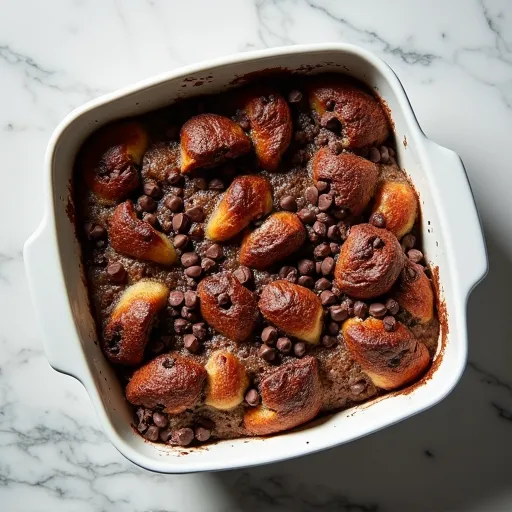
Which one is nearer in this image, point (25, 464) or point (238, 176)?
point (238, 176)

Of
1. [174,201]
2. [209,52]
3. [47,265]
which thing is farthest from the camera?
[209,52]

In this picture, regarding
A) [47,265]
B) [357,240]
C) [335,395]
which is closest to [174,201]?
[47,265]

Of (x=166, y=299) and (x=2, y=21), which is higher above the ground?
(x=2, y=21)

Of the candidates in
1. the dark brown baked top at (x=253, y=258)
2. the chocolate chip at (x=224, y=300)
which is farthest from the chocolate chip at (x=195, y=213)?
the chocolate chip at (x=224, y=300)

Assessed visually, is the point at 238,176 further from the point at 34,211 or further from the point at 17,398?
the point at 17,398

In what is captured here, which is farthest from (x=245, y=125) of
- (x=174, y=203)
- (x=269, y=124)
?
(x=174, y=203)

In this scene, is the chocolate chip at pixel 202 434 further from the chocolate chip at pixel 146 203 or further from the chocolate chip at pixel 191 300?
the chocolate chip at pixel 146 203

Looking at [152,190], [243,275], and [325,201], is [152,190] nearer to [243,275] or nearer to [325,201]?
[243,275]
